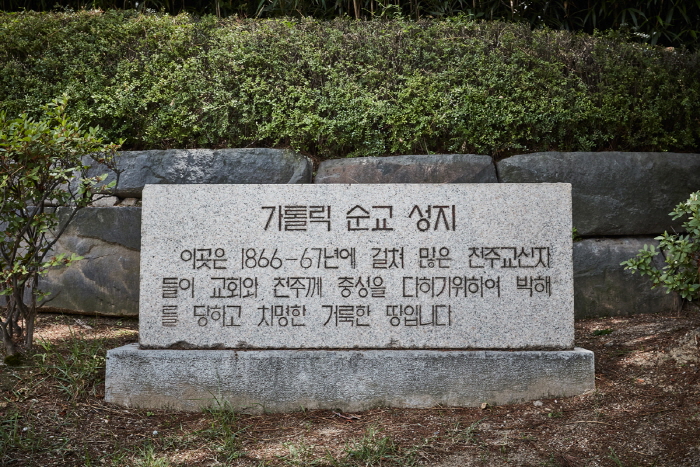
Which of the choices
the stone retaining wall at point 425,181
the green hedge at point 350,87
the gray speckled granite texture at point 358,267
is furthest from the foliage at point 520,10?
the gray speckled granite texture at point 358,267

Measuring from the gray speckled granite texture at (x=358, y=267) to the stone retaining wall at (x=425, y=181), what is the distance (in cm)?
120

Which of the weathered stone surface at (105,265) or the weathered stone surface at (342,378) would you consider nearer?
the weathered stone surface at (342,378)

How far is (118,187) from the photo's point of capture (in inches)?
181

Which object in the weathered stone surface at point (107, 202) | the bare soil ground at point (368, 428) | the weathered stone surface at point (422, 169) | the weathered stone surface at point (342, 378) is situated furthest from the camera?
the weathered stone surface at point (107, 202)

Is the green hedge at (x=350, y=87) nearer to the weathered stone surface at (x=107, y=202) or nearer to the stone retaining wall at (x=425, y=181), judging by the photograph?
the stone retaining wall at (x=425, y=181)

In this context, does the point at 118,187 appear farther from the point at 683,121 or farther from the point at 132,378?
the point at 683,121

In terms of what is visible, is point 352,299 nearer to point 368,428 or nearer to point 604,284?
point 368,428

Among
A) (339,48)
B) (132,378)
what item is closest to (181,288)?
(132,378)

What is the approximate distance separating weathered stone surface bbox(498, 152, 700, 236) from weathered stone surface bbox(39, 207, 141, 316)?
3049 mm

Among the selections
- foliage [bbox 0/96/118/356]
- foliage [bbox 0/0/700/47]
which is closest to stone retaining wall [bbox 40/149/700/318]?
foliage [bbox 0/96/118/356]

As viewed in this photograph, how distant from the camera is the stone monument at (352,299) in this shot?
10.7 ft

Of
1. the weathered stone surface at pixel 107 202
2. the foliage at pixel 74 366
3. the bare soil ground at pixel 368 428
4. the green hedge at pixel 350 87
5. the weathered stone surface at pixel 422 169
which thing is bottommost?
the bare soil ground at pixel 368 428

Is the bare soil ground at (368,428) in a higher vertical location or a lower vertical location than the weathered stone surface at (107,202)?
lower

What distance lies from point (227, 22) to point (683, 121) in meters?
4.40
